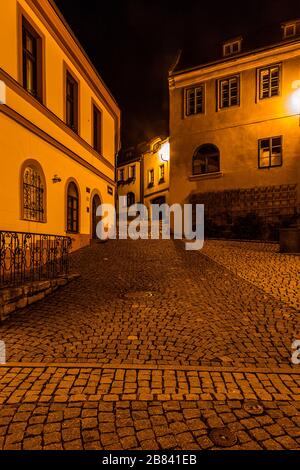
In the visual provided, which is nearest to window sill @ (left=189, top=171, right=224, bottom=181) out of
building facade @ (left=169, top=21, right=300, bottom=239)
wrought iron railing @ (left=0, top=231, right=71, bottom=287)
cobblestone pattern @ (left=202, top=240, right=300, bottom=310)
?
building facade @ (left=169, top=21, right=300, bottom=239)

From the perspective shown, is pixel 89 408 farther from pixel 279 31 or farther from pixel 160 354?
pixel 279 31

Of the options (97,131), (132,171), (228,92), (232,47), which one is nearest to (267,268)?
(97,131)

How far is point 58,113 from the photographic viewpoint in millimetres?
12211

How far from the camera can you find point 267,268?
10125 millimetres

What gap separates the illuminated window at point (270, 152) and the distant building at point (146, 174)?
10160 millimetres

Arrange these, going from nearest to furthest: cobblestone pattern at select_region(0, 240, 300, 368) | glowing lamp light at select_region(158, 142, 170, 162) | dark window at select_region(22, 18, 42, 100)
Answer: cobblestone pattern at select_region(0, 240, 300, 368) < dark window at select_region(22, 18, 42, 100) < glowing lamp light at select_region(158, 142, 170, 162)

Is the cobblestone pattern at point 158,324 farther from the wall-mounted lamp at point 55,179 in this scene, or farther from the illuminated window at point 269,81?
the illuminated window at point 269,81

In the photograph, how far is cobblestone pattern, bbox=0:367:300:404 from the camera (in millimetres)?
3285

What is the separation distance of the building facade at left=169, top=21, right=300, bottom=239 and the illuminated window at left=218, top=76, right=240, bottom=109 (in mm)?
58

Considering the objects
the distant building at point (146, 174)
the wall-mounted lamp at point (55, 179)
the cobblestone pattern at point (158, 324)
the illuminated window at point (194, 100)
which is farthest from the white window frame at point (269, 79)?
A: the cobblestone pattern at point (158, 324)

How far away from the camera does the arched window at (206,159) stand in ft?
67.6

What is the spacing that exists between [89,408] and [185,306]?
3.67m

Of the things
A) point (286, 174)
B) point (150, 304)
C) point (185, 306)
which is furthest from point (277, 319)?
point (286, 174)

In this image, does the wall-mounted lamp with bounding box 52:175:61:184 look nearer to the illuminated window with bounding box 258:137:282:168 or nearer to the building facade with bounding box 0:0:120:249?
the building facade with bounding box 0:0:120:249
